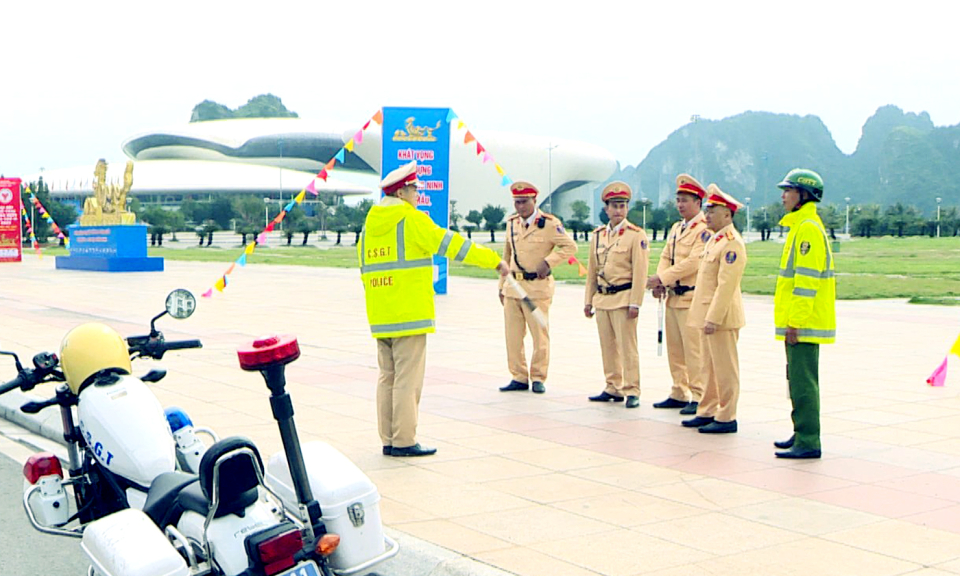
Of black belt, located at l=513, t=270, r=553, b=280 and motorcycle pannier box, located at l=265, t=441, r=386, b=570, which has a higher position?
black belt, located at l=513, t=270, r=553, b=280

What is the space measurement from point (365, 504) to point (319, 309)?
14514 millimetres

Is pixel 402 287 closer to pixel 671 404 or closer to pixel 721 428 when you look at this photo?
pixel 721 428

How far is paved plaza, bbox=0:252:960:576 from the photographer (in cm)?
508

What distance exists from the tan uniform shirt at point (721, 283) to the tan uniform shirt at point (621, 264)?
75cm

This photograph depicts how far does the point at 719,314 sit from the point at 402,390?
89.1 inches

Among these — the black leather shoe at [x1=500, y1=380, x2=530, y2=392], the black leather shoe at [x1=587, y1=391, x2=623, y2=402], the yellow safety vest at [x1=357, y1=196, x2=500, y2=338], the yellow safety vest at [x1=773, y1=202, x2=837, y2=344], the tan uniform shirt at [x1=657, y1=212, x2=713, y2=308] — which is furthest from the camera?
the black leather shoe at [x1=500, y1=380, x2=530, y2=392]

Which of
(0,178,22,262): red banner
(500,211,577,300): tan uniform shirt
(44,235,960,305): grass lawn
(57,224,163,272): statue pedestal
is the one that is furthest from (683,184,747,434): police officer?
(0,178,22,262): red banner

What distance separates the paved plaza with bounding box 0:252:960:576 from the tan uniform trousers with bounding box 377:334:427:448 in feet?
0.61

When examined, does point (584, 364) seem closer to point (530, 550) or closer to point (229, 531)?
point (530, 550)

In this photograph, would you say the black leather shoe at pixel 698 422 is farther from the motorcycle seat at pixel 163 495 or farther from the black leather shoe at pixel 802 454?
the motorcycle seat at pixel 163 495

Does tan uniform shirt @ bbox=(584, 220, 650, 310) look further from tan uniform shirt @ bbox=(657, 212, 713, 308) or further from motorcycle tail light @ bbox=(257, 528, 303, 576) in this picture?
motorcycle tail light @ bbox=(257, 528, 303, 576)

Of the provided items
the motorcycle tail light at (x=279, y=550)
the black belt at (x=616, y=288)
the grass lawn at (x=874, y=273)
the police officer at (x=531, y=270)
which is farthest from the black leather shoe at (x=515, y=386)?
the grass lawn at (x=874, y=273)

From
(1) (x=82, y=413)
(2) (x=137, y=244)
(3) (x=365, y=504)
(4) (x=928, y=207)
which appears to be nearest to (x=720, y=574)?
(3) (x=365, y=504)

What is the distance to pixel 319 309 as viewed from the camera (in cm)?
1820
